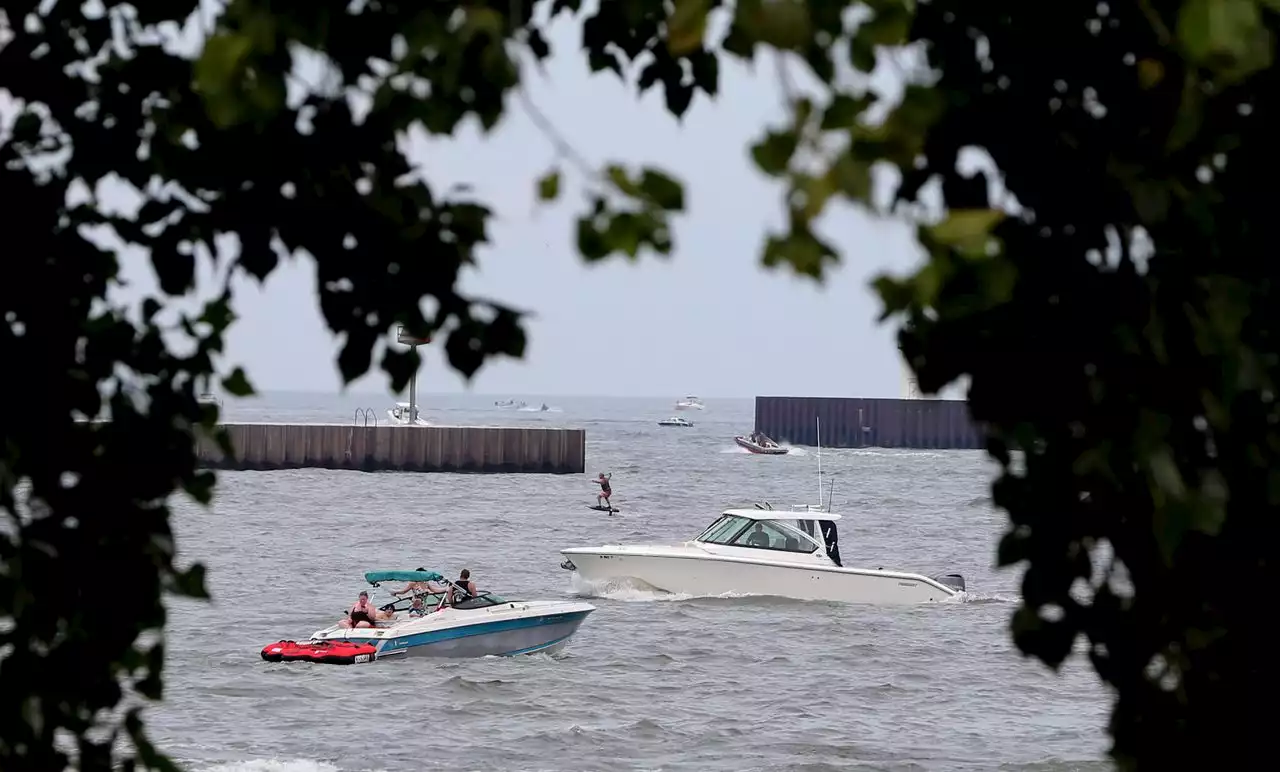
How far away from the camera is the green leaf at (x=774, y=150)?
8.07 feet

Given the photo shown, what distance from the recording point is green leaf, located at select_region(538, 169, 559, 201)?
2877 mm

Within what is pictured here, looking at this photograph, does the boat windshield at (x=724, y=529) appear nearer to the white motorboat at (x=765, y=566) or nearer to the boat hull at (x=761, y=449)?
the white motorboat at (x=765, y=566)

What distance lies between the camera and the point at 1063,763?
78.7 feet

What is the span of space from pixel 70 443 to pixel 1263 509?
9.28 feet

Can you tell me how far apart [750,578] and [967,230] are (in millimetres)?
35481

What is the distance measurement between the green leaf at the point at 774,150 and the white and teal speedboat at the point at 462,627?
2717 cm

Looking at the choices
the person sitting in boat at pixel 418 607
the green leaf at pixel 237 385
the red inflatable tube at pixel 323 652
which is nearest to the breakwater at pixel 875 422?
the person sitting in boat at pixel 418 607

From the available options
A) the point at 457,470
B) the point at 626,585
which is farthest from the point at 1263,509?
the point at 457,470

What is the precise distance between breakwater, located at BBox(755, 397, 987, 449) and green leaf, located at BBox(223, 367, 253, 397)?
148171 millimetres

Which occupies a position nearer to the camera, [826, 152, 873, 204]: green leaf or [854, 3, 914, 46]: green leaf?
[826, 152, 873, 204]: green leaf

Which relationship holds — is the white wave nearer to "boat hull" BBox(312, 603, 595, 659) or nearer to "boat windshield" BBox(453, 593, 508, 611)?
"boat hull" BBox(312, 603, 595, 659)

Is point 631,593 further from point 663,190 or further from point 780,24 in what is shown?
point 780,24

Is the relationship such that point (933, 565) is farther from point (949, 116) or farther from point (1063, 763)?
point (949, 116)

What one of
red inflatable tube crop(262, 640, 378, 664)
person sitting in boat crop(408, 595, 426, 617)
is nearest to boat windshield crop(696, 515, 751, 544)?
person sitting in boat crop(408, 595, 426, 617)
